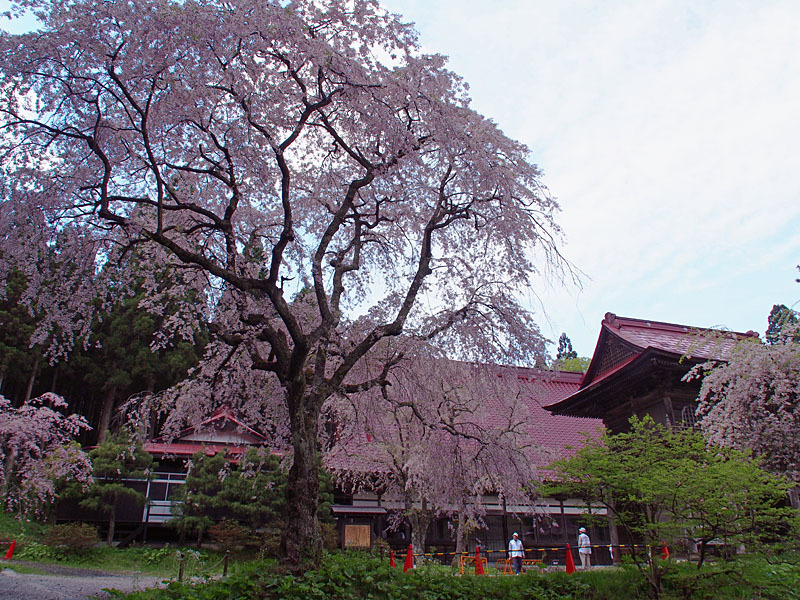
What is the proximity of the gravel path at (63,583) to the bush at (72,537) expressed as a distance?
84cm

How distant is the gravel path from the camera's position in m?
10.0

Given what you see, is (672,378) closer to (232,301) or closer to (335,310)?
(335,310)

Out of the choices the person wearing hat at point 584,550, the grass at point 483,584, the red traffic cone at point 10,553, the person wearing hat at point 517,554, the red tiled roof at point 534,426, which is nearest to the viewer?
the grass at point 483,584

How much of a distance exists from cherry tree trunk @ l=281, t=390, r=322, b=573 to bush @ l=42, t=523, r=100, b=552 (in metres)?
12.7

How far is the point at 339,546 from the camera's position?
1670cm

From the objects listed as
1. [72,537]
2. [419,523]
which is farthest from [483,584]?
[72,537]

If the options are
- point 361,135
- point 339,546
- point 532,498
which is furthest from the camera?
point 339,546

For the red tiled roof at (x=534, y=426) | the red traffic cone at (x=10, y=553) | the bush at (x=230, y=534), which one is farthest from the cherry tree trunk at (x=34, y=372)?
the red tiled roof at (x=534, y=426)

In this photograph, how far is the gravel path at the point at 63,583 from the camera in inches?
395

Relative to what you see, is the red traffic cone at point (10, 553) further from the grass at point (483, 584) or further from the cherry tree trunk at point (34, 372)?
the grass at point (483, 584)

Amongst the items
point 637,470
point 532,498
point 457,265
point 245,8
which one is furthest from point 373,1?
point 532,498

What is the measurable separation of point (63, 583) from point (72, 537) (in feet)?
13.3

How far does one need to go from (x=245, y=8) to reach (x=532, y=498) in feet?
36.0

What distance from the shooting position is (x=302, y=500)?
6.69 m
